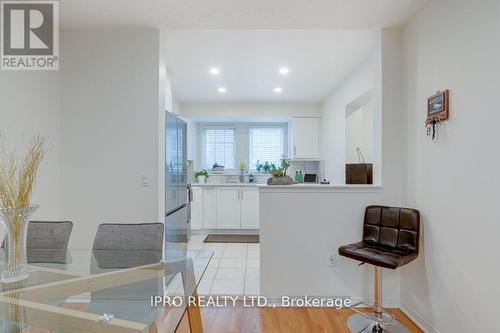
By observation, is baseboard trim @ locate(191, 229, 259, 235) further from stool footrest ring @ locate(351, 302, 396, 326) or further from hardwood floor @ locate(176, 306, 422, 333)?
stool footrest ring @ locate(351, 302, 396, 326)

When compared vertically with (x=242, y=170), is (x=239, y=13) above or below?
above

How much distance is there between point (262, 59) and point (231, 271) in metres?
2.65

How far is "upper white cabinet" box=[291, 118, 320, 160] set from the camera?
5.63 m

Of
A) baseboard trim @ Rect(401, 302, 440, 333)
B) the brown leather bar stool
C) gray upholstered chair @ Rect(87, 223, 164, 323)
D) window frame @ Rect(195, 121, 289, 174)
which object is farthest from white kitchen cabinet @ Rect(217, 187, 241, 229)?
gray upholstered chair @ Rect(87, 223, 164, 323)

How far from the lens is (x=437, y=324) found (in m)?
2.07

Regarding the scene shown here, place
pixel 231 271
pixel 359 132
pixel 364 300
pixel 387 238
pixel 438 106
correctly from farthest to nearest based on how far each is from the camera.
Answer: pixel 359 132 < pixel 231 271 < pixel 364 300 < pixel 387 238 < pixel 438 106

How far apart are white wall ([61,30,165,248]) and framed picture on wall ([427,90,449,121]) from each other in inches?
91.2

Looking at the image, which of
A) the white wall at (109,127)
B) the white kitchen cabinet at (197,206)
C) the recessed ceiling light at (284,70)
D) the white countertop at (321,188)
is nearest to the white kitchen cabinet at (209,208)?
the white kitchen cabinet at (197,206)

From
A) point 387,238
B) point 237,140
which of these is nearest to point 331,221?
point 387,238

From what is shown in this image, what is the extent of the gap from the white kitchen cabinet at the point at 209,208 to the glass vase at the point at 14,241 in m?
3.80

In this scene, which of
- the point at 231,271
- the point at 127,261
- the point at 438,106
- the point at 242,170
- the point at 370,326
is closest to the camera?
the point at 127,261

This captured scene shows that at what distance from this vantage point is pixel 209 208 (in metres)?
5.23

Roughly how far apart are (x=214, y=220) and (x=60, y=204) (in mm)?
2906

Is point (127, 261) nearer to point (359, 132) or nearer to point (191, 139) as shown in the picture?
point (359, 132)
